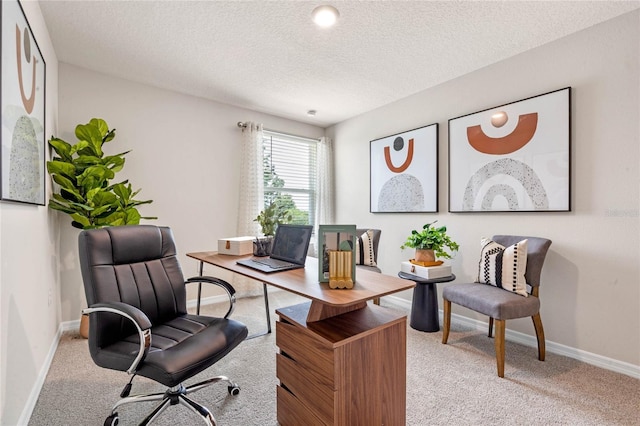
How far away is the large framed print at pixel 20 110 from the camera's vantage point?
132 centimetres

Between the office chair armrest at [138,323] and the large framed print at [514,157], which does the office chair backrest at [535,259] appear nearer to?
the large framed print at [514,157]

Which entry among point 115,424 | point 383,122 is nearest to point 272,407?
point 115,424

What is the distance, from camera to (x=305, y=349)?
138 centimetres

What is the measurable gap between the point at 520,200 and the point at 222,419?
2716mm

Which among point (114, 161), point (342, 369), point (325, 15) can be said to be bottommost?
point (342, 369)

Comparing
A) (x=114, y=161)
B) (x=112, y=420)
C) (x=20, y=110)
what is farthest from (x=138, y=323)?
(x=114, y=161)

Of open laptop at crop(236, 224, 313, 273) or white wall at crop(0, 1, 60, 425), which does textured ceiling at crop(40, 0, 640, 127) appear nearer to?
white wall at crop(0, 1, 60, 425)

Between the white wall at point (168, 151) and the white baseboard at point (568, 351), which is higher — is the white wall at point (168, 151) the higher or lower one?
the higher one

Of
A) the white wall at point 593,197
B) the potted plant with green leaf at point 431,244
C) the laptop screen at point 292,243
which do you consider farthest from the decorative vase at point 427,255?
the laptop screen at point 292,243

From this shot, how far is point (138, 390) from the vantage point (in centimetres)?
189

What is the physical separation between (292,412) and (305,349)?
0.36 m

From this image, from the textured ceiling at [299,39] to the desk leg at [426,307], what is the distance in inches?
81.0

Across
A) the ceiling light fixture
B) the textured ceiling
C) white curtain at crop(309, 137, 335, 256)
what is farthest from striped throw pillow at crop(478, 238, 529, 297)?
white curtain at crop(309, 137, 335, 256)

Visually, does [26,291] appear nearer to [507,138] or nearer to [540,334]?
[540,334]
